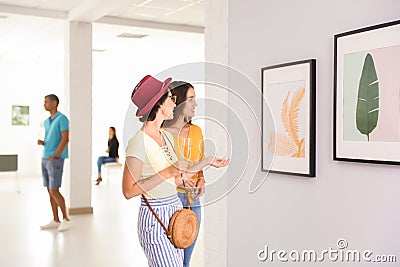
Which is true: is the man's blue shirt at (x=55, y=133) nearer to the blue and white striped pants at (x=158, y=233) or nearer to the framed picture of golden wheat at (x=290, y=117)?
the framed picture of golden wheat at (x=290, y=117)

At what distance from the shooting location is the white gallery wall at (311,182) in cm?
260

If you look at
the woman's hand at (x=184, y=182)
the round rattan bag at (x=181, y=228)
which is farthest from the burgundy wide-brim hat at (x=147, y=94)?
the round rattan bag at (x=181, y=228)

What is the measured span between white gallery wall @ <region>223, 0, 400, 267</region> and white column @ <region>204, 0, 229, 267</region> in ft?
0.22

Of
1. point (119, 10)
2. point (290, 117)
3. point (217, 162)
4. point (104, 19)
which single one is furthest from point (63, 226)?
point (217, 162)

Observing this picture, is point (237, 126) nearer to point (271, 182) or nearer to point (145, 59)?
point (271, 182)

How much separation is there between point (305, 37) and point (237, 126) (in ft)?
2.75

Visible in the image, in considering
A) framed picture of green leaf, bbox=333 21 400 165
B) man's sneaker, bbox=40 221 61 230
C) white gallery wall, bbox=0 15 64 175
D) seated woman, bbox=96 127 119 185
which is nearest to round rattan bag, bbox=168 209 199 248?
framed picture of green leaf, bbox=333 21 400 165

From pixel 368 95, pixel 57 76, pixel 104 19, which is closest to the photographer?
pixel 368 95

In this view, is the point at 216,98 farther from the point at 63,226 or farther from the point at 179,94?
the point at 63,226

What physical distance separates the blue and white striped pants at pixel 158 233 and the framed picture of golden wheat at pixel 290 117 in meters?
0.91

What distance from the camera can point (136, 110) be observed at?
2.30 metres

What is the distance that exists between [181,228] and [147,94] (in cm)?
60

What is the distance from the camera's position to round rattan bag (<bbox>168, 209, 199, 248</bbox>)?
7.92 feet

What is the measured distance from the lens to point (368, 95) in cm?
259
